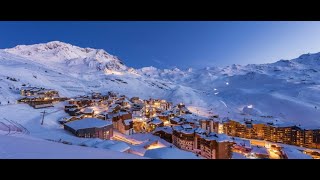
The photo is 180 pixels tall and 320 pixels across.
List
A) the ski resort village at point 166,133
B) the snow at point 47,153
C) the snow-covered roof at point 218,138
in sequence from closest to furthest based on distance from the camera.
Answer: the snow at point 47,153, the ski resort village at point 166,133, the snow-covered roof at point 218,138

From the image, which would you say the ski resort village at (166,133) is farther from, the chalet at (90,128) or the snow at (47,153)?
the snow at (47,153)

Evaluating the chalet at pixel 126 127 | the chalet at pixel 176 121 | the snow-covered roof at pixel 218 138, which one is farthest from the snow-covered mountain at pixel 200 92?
the chalet at pixel 126 127

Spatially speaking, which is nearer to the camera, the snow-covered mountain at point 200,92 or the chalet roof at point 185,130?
the chalet roof at point 185,130

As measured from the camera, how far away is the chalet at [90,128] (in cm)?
1255

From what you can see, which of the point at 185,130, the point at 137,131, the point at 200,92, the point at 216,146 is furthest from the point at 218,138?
the point at 200,92

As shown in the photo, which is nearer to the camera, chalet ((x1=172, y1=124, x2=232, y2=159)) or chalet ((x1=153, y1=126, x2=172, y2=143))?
chalet ((x1=172, y1=124, x2=232, y2=159))

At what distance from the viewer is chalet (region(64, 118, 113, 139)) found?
494 inches

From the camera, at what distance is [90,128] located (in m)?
12.9

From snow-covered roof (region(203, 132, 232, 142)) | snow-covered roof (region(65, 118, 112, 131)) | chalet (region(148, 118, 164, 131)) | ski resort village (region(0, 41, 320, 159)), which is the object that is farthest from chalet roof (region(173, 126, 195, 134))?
snow-covered roof (region(65, 118, 112, 131))

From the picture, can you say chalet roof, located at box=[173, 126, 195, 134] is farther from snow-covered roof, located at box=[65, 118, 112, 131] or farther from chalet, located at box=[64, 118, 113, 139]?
snow-covered roof, located at box=[65, 118, 112, 131]
